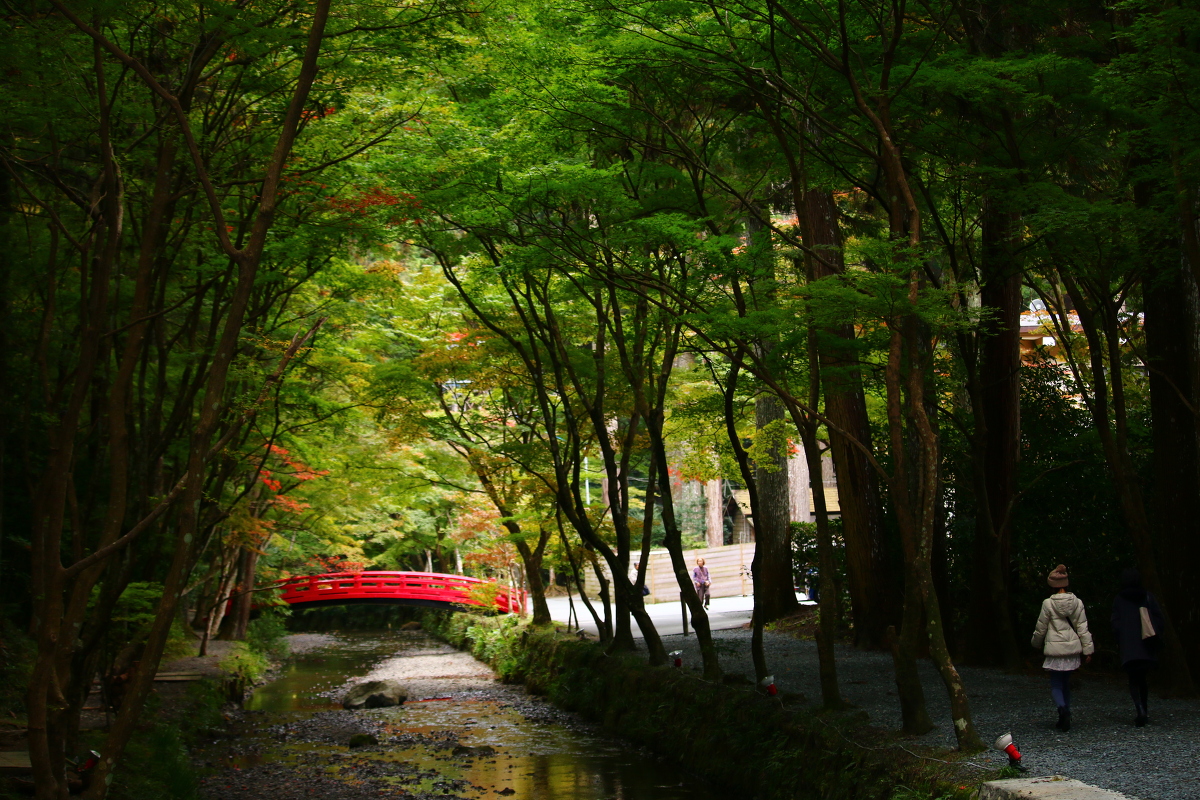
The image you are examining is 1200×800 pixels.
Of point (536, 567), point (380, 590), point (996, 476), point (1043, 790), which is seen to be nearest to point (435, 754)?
point (536, 567)

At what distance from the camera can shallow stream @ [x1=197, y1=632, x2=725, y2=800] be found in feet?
33.6

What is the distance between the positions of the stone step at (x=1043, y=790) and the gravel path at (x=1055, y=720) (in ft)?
1.00

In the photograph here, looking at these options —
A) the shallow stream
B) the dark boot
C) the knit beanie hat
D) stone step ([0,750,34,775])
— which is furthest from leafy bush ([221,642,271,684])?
the knit beanie hat

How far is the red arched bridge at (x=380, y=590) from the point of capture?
25844mm

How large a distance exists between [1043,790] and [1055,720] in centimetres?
282

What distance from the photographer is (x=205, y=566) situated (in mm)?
18859

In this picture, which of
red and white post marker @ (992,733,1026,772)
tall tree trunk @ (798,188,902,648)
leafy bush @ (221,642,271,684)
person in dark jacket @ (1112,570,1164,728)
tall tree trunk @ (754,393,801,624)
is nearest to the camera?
red and white post marker @ (992,733,1026,772)

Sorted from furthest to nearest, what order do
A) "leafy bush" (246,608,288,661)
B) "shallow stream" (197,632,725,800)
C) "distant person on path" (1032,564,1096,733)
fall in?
"leafy bush" (246,608,288,661), "shallow stream" (197,632,725,800), "distant person on path" (1032,564,1096,733)

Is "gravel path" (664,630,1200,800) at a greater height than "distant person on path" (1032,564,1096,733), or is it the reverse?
"distant person on path" (1032,564,1096,733)

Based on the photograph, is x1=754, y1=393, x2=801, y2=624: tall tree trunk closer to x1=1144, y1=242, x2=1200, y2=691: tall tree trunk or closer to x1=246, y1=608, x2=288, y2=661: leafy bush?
x1=1144, y1=242, x2=1200, y2=691: tall tree trunk

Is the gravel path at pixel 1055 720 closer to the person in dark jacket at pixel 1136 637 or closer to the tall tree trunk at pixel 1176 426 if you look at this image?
the person in dark jacket at pixel 1136 637

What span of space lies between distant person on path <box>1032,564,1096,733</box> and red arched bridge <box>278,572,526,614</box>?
19493mm

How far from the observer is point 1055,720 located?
7.78 metres

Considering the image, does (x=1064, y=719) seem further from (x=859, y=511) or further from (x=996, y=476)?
(x=859, y=511)
